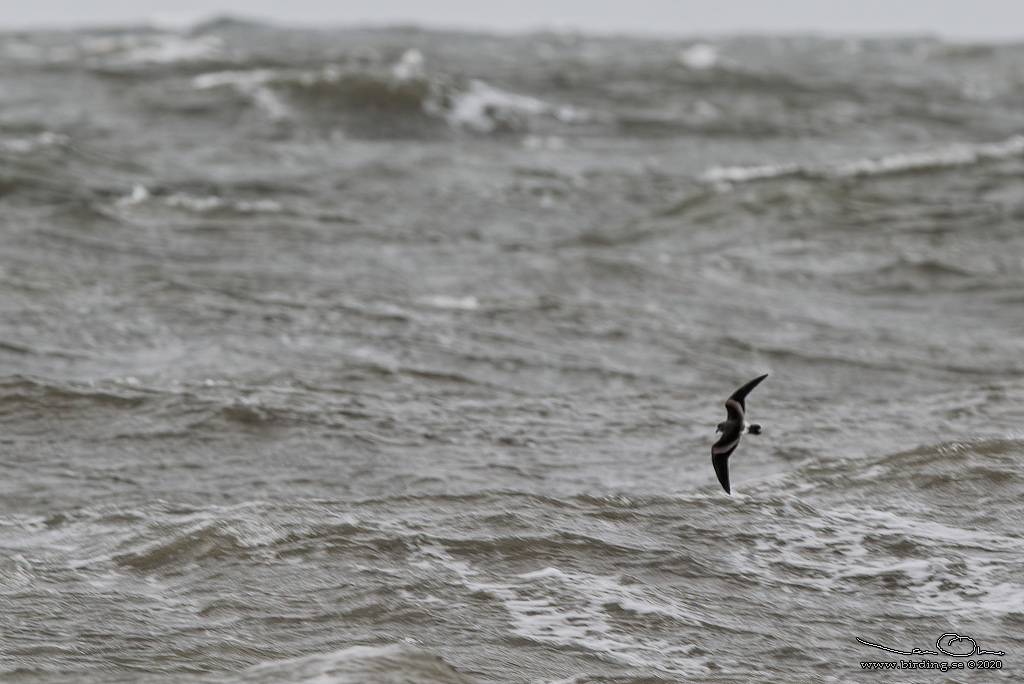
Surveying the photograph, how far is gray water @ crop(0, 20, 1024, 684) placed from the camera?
4.43 m

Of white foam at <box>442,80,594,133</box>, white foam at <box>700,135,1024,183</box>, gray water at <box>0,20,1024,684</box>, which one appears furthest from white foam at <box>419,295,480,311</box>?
white foam at <box>442,80,594,133</box>

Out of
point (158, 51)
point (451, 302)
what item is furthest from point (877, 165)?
point (158, 51)

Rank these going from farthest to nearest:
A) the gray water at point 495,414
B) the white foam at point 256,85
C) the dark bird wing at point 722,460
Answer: the white foam at point 256,85 < the gray water at point 495,414 < the dark bird wing at point 722,460

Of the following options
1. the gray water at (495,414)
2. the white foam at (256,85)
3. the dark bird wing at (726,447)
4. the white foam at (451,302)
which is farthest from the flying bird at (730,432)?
the white foam at (256,85)

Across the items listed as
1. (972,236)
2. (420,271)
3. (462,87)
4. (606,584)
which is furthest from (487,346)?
(462,87)

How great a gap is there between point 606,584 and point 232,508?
150 cm

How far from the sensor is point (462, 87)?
71.1ft

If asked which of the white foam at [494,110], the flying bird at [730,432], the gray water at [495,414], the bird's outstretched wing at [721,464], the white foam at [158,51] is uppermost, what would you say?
the white foam at [158,51]

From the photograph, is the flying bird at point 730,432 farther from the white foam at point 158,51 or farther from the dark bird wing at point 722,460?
the white foam at point 158,51

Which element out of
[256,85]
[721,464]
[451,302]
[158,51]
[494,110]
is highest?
[158,51]

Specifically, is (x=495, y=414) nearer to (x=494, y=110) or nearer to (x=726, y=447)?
(x=726, y=447)

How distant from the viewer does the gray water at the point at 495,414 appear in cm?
443

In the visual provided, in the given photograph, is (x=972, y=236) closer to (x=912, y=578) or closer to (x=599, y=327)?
(x=599, y=327)

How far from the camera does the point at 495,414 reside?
6.96 meters
